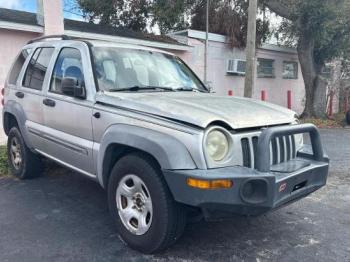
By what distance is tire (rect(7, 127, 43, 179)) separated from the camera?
5516 mm

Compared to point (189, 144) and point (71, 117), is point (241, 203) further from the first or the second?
point (71, 117)

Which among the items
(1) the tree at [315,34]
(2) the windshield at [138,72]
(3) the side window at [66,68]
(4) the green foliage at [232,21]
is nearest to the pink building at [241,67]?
(4) the green foliage at [232,21]

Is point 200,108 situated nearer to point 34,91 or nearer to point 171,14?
point 34,91

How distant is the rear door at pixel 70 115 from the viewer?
3979 mm

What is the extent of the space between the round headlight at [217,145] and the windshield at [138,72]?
4.44ft

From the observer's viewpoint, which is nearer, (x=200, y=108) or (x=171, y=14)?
(x=200, y=108)

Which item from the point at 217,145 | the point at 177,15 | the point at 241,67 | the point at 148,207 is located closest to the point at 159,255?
the point at 148,207

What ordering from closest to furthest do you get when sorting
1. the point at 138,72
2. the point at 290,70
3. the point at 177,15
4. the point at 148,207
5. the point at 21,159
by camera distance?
the point at 148,207 → the point at 138,72 → the point at 21,159 → the point at 177,15 → the point at 290,70

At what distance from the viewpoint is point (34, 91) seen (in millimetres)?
5016

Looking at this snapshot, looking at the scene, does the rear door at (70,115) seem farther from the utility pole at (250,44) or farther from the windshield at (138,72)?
the utility pole at (250,44)

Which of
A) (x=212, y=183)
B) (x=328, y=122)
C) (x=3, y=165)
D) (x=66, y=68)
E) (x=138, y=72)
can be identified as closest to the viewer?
(x=212, y=183)

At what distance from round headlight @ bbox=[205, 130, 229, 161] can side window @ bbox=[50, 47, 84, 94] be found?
175 cm

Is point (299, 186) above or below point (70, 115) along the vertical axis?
below

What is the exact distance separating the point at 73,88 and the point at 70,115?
378 millimetres
